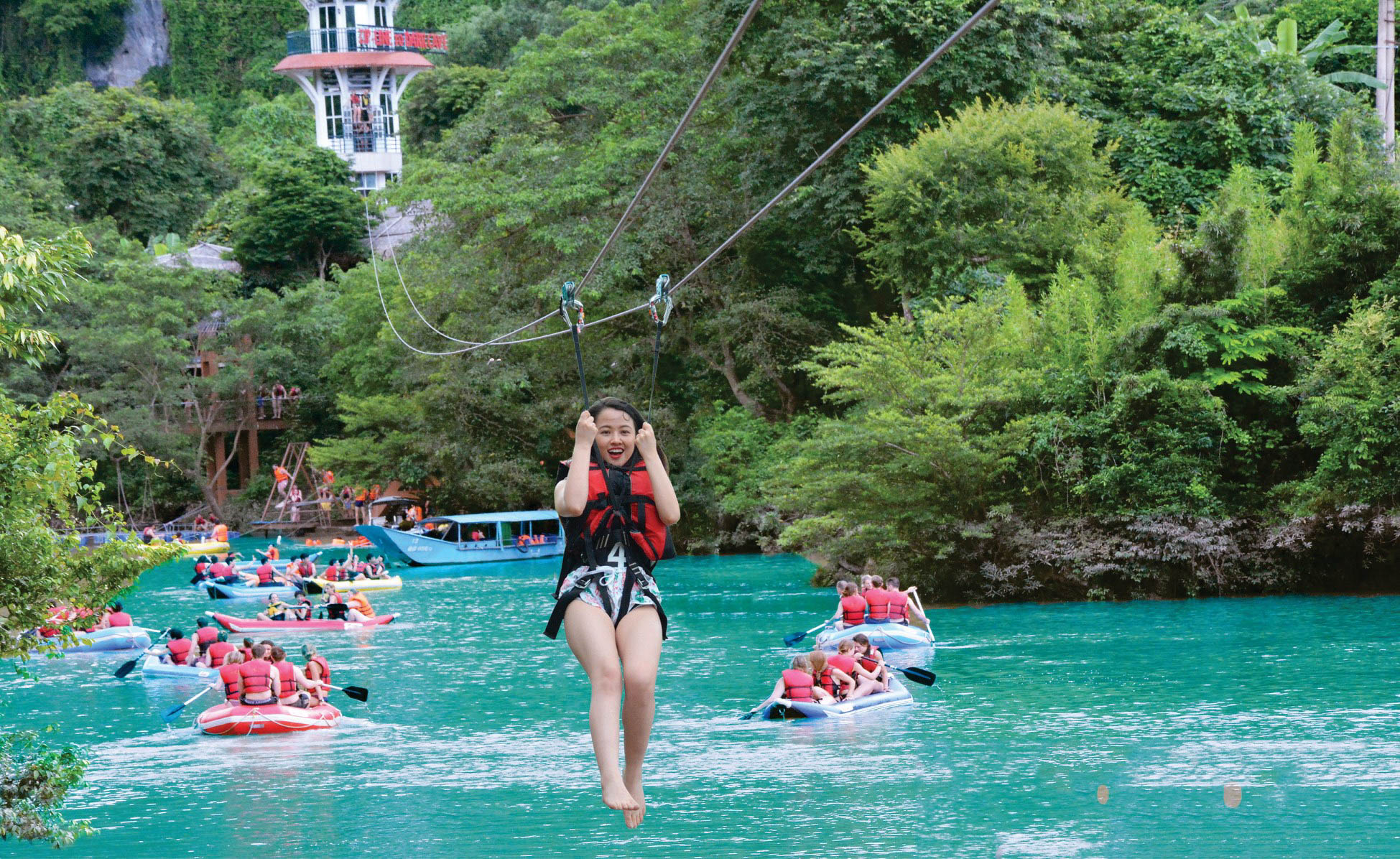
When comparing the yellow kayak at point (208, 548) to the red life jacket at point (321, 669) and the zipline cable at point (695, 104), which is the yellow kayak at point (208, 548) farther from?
the zipline cable at point (695, 104)

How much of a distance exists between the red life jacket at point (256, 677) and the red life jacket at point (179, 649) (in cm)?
527

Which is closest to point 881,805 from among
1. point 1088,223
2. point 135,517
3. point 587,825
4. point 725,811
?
point 725,811

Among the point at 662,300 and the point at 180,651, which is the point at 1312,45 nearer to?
the point at 180,651

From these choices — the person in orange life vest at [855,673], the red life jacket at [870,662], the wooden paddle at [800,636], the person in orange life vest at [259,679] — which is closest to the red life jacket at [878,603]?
the wooden paddle at [800,636]

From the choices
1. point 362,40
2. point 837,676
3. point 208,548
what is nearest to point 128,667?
point 837,676

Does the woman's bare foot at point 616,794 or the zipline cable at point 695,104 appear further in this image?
the zipline cable at point 695,104

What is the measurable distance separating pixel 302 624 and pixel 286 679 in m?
10.8

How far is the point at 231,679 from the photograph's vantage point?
818 inches

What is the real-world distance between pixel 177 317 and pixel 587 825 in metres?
39.5

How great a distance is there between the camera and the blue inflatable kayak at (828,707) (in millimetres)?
20219

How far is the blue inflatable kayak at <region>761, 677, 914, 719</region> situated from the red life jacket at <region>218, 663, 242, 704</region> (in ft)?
22.3

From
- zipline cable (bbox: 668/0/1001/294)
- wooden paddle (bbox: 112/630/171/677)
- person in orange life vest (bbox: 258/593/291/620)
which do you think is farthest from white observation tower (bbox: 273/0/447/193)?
zipline cable (bbox: 668/0/1001/294)

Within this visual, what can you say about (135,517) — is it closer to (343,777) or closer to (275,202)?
(275,202)

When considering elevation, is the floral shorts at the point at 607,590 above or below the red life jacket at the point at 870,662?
above
